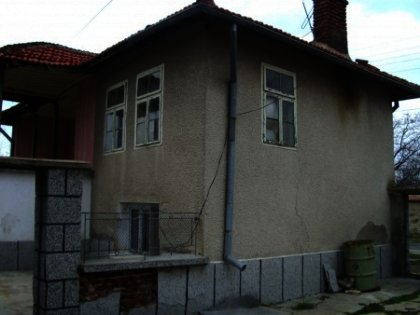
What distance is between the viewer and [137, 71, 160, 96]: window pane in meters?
8.59

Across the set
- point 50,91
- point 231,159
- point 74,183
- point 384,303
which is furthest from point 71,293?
point 50,91

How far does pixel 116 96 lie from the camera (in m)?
9.91

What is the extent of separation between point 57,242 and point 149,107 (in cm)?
361

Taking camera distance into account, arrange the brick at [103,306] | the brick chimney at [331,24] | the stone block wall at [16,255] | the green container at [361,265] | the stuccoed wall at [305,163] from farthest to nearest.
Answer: the brick chimney at [331,24] < the stone block wall at [16,255] < the green container at [361,265] < the stuccoed wall at [305,163] < the brick at [103,306]

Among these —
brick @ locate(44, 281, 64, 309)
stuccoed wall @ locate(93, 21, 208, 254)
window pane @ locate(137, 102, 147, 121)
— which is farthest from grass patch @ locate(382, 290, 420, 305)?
brick @ locate(44, 281, 64, 309)

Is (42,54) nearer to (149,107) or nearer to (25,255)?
(149,107)

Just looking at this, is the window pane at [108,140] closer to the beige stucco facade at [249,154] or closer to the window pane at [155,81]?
the beige stucco facade at [249,154]

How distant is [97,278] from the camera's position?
238 inches

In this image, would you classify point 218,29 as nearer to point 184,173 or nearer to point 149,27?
point 149,27

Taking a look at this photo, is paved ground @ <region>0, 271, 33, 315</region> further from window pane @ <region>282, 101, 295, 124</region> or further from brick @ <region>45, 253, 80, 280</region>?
window pane @ <region>282, 101, 295, 124</region>

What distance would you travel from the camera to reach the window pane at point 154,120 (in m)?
8.52

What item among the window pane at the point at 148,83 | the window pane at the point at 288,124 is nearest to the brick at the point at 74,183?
the window pane at the point at 148,83

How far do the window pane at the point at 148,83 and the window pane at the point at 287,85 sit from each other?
7.33 ft

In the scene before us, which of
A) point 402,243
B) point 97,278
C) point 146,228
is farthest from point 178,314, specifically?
point 402,243
